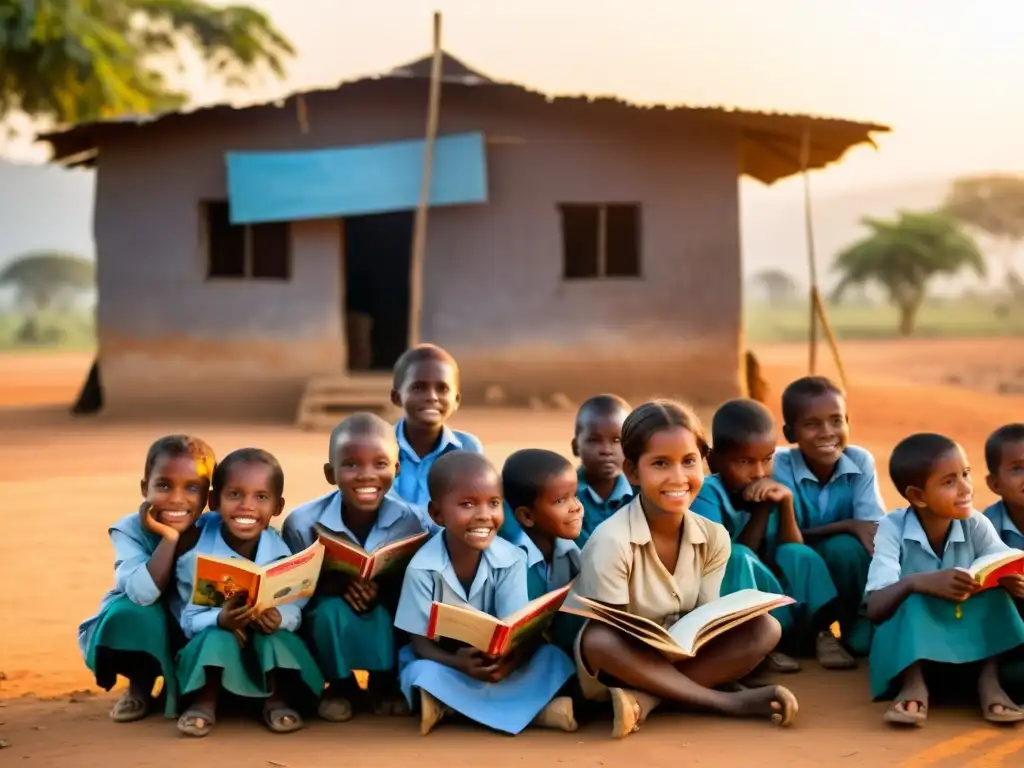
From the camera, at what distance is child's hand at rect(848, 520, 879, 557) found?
4.48 m

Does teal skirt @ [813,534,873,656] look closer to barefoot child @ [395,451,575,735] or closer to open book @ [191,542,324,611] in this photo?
barefoot child @ [395,451,575,735]

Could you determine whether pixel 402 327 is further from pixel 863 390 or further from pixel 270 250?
pixel 863 390

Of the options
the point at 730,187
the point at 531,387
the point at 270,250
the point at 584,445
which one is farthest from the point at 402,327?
the point at 584,445

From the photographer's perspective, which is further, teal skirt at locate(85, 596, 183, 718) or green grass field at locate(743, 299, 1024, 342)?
green grass field at locate(743, 299, 1024, 342)

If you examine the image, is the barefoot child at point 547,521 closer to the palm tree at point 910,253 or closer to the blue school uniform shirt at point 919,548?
the blue school uniform shirt at point 919,548

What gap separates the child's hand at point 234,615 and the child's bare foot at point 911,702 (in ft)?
6.06

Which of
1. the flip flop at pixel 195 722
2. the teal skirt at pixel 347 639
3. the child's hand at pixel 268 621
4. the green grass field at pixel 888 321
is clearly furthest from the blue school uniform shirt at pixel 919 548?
the green grass field at pixel 888 321

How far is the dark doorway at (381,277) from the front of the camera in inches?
666

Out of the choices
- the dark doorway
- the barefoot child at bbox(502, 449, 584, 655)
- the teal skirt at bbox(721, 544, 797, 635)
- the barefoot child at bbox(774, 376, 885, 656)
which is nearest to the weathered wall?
the dark doorway

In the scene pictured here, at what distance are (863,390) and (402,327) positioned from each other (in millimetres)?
6462

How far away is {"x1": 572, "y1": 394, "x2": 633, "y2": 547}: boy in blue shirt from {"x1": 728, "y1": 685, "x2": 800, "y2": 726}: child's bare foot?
0.88 metres

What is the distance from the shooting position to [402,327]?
17406mm

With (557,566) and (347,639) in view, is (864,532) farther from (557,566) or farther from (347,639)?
(347,639)

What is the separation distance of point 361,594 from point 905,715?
5.32 ft
